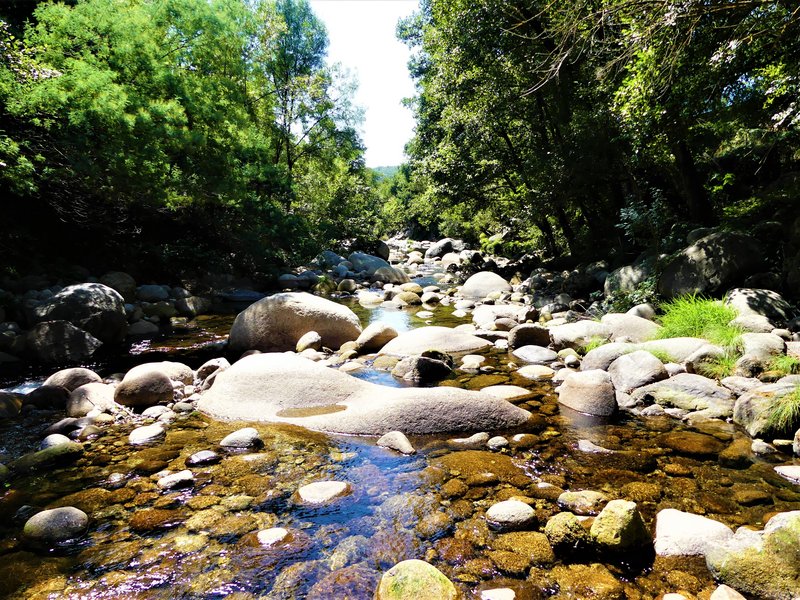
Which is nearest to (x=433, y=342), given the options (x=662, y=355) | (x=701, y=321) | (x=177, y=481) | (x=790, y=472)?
(x=662, y=355)

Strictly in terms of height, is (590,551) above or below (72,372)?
below

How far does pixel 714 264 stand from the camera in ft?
27.5

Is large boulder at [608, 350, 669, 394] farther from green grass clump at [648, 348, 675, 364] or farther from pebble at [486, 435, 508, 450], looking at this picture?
pebble at [486, 435, 508, 450]

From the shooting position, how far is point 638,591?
263 centimetres

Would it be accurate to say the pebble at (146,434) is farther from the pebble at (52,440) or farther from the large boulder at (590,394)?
the large boulder at (590,394)

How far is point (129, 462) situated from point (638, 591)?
4.37m

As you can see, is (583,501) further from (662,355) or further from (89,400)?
(89,400)

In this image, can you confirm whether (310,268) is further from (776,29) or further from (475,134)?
(776,29)

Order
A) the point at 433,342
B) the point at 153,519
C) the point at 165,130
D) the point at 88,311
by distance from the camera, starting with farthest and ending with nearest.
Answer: the point at 165,130, the point at 88,311, the point at 433,342, the point at 153,519

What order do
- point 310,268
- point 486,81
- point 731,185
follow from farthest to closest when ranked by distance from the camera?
point 310,268 → point 486,81 → point 731,185

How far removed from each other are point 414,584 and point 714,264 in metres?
8.41

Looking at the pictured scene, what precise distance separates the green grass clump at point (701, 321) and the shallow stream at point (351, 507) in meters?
2.45

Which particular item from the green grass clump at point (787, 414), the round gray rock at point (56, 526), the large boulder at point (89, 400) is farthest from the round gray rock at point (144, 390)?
the green grass clump at point (787, 414)

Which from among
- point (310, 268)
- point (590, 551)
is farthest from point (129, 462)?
point (310, 268)
